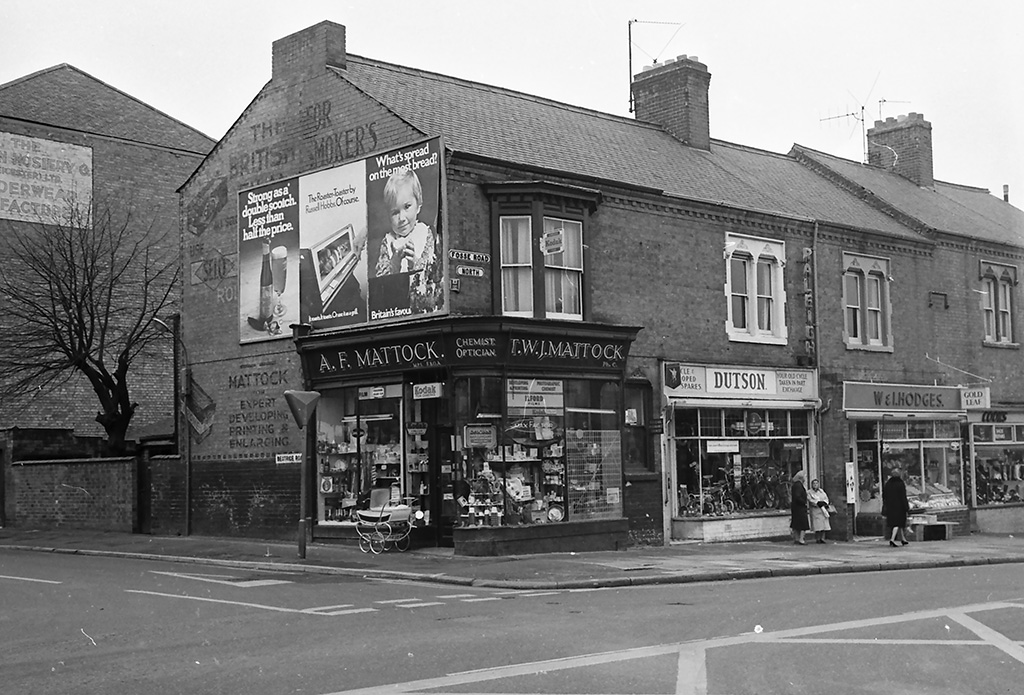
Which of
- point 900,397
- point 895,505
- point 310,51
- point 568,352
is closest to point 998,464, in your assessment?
point 900,397

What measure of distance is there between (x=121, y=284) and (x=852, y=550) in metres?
21.3

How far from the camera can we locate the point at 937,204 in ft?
115

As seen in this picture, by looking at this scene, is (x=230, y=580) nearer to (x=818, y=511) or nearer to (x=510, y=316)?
(x=510, y=316)

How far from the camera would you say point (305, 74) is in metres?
24.9

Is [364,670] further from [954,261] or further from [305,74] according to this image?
[954,261]

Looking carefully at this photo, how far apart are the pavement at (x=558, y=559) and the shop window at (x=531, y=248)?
471cm

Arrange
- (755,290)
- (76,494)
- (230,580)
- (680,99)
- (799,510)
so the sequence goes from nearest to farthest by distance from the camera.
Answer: (230,580), (799,510), (755,290), (76,494), (680,99)

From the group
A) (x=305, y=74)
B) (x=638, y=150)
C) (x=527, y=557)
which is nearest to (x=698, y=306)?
(x=638, y=150)

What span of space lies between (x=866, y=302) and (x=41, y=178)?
74.8 ft

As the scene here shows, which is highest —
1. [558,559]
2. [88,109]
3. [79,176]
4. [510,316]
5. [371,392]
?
[88,109]

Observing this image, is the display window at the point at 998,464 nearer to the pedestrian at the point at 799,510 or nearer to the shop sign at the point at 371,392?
the pedestrian at the point at 799,510

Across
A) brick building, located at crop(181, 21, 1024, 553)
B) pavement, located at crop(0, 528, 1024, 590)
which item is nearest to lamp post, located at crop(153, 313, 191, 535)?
brick building, located at crop(181, 21, 1024, 553)

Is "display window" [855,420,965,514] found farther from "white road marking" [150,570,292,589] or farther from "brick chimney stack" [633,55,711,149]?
"white road marking" [150,570,292,589]

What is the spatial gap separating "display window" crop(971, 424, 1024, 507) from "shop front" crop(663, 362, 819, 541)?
23.0 ft
